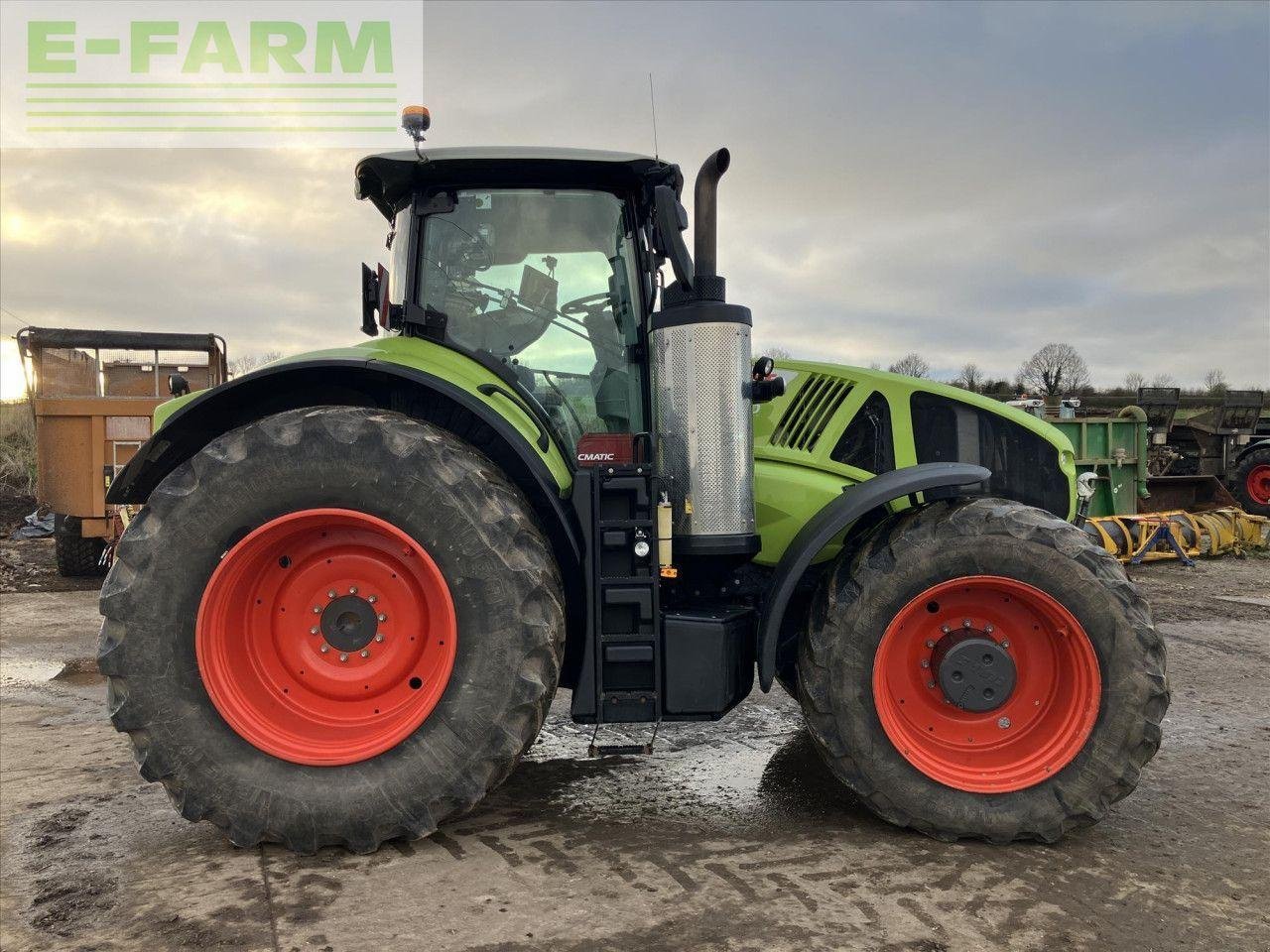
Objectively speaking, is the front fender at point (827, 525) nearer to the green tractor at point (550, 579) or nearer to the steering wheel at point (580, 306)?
the green tractor at point (550, 579)

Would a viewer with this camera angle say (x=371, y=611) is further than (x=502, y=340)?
No

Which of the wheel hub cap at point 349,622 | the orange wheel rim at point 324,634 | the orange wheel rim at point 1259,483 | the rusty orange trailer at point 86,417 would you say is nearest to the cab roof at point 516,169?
the orange wheel rim at point 324,634

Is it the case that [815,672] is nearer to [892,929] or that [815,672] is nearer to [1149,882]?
[892,929]

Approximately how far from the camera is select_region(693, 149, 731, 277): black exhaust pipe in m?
3.17

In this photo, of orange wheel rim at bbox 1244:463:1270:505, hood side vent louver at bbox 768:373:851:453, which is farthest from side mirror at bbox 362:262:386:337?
orange wheel rim at bbox 1244:463:1270:505

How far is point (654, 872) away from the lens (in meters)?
2.79

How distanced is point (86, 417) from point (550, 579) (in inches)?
345

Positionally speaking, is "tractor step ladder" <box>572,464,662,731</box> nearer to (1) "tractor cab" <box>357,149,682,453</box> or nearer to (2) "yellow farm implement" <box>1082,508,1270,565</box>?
(1) "tractor cab" <box>357,149,682,453</box>

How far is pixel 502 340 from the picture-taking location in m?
3.52

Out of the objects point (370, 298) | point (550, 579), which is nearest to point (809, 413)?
point (550, 579)

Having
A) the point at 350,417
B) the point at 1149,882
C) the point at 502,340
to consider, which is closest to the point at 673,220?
the point at 502,340

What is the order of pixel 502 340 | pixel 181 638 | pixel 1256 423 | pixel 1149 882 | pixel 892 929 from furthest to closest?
pixel 1256 423 < pixel 502 340 < pixel 181 638 < pixel 1149 882 < pixel 892 929

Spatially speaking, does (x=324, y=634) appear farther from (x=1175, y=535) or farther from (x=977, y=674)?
(x=1175, y=535)

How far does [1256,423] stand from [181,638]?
17.4 m
